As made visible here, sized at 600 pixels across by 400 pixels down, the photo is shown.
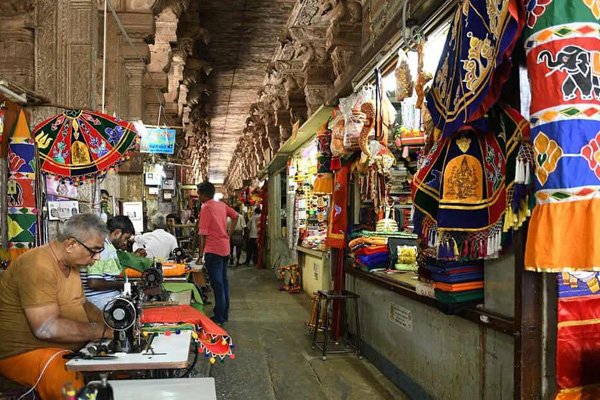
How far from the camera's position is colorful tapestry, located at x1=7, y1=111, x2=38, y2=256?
14.9 ft

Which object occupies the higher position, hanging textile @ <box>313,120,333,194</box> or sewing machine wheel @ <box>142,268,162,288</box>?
hanging textile @ <box>313,120,333,194</box>

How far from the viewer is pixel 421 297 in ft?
14.7

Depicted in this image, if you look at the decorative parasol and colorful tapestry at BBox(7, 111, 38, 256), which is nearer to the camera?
colorful tapestry at BBox(7, 111, 38, 256)

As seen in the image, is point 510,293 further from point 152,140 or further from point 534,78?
point 152,140

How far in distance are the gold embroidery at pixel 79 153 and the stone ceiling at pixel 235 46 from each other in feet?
24.0

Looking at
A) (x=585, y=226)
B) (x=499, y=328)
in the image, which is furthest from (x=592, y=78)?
(x=499, y=328)

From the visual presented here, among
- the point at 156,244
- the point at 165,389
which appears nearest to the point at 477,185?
the point at 165,389

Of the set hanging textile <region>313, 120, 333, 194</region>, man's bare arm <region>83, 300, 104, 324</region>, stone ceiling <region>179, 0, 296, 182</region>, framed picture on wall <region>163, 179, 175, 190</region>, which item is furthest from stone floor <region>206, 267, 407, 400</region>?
framed picture on wall <region>163, 179, 175, 190</region>

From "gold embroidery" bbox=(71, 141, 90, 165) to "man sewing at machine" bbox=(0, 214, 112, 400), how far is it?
217cm

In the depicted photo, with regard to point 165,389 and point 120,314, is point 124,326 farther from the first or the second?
point 165,389

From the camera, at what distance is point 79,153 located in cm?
526

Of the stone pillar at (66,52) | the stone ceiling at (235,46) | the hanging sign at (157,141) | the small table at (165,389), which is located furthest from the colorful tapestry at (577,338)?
the stone ceiling at (235,46)

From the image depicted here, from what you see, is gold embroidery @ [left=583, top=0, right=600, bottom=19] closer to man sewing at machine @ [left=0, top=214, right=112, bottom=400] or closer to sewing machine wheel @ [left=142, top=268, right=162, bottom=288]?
man sewing at machine @ [left=0, top=214, right=112, bottom=400]

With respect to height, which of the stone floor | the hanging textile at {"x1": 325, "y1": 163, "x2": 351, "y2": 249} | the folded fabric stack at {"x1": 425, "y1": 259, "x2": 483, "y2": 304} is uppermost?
the hanging textile at {"x1": 325, "y1": 163, "x2": 351, "y2": 249}
